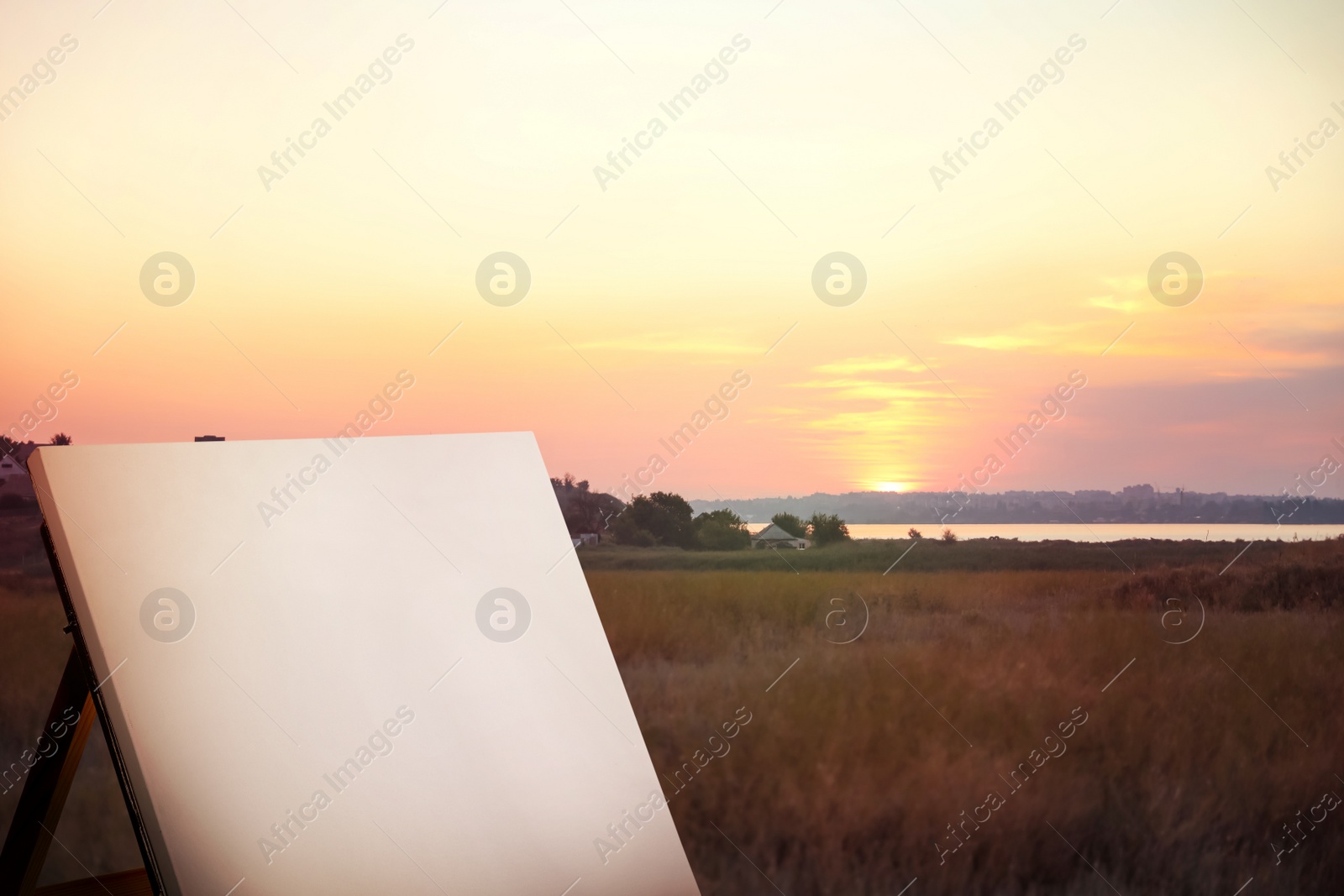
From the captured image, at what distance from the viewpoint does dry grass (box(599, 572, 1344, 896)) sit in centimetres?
378

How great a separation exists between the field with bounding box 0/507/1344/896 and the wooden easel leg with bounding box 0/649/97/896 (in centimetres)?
234

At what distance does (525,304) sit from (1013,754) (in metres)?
2.73

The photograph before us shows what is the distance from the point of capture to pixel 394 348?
4062 mm

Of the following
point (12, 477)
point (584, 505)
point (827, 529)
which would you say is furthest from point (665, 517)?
point (12, 477)

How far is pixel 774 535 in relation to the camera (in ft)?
15.6

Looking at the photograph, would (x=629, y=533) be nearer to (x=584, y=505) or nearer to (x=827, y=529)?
(x=584, y=505)

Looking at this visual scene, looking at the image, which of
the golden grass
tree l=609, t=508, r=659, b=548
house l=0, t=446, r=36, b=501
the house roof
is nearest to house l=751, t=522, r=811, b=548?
the house roof

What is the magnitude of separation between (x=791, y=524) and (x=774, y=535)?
11 centimetres

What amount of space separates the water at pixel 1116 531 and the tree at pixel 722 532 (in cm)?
51

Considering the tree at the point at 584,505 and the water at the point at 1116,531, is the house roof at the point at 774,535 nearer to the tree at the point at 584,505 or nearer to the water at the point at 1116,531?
the water at the point at 1116,531

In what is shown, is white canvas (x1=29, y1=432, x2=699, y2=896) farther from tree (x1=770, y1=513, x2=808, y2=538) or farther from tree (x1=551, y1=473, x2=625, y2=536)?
tree (x1=770, y1=513, x2=808, y2=538)

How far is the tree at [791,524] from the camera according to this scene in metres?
4.67

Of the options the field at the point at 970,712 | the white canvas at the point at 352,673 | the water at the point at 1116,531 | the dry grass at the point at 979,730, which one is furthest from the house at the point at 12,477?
the water at the point at 1116,531

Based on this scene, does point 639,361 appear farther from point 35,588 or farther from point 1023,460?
point 35,588
